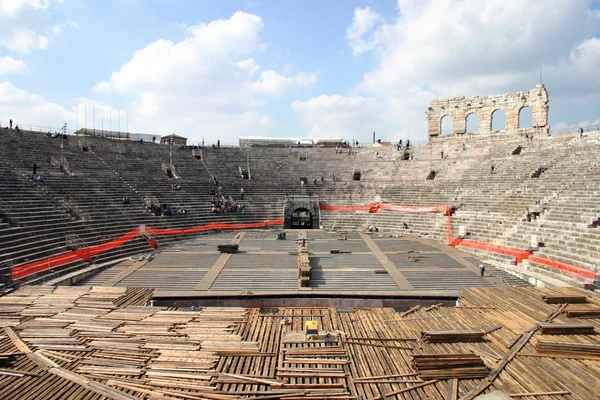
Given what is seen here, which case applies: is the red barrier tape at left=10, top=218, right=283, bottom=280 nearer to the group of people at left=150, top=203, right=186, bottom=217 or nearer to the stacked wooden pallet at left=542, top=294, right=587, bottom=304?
the group of people at left=150, top=203, right=186, bottom=217

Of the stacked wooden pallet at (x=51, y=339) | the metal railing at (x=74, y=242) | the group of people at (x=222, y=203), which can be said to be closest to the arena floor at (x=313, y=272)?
the metal railing at (x=74, y=242)

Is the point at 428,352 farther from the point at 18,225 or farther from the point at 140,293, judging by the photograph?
the point at 18,225

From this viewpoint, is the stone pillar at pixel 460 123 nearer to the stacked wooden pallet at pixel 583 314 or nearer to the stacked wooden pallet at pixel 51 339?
the stacked wooden pallet at pixel 583 314

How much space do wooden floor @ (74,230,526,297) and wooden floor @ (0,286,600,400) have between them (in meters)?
4.20

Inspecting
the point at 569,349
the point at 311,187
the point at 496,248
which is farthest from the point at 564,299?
the point at 311,187

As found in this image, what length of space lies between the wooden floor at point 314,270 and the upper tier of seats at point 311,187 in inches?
132

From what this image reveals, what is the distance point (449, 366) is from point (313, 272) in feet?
36.9

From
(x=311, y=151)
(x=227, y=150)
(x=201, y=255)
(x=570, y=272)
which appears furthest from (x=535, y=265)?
(x=227, y=150)

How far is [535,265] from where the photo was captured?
19.9 m

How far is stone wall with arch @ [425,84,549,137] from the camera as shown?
3938 centimetres

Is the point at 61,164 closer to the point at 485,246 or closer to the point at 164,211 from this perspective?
the point at 164,211

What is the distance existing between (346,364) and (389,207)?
27.3 meters

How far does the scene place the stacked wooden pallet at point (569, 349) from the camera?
9641mm

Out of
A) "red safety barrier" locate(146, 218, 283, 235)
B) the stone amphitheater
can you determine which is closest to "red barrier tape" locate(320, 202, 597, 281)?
the stone amphitheater
